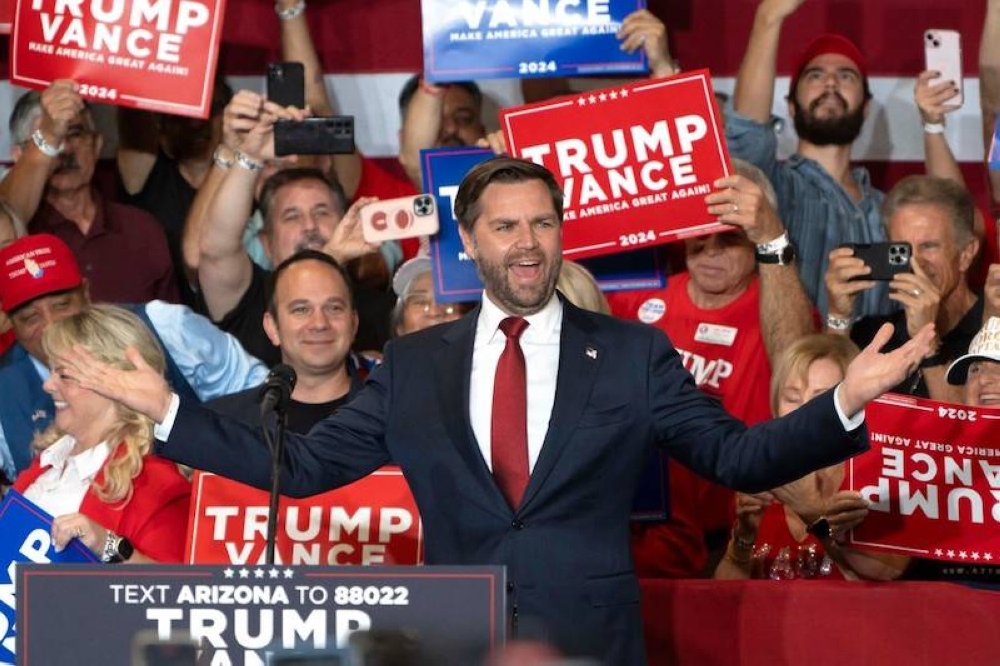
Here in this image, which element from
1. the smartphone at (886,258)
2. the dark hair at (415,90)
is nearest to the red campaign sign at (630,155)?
the smartphone at (886,258)

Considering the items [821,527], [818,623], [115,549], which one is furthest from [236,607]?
[821,527]

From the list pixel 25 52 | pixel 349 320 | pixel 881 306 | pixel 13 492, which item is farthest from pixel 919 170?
pixel 13 492

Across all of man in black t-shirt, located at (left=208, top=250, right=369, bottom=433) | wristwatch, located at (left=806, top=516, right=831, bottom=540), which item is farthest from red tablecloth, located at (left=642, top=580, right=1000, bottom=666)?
man in black t-shirt, located at (left=208, top=250, right=369, bottom=433)

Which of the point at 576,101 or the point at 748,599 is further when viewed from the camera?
the point at 576,101

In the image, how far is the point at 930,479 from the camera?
4.24m

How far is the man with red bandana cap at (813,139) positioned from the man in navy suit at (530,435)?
7.09 ft

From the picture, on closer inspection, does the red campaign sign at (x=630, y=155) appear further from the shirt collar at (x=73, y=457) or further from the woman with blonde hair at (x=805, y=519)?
the shirt collar at (x=73, y=457)

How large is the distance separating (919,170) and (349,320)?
103 inches

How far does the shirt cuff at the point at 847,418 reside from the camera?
3240mm

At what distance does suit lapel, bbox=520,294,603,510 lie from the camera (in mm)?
3451

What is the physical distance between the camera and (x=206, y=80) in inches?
217

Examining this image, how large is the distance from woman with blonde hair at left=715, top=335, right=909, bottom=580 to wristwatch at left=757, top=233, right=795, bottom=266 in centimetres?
47

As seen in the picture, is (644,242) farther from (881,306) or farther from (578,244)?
(881,306)

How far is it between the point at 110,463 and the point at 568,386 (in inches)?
51.8
